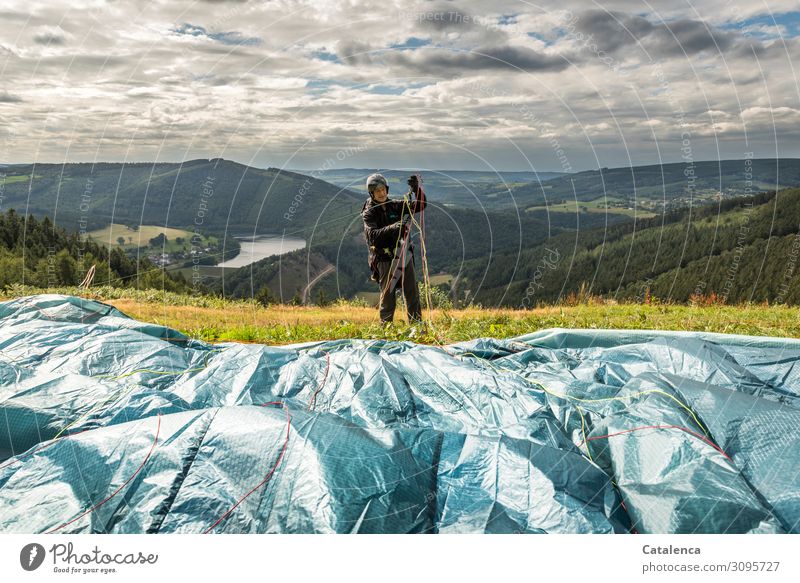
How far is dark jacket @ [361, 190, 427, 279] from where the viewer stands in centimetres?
1009

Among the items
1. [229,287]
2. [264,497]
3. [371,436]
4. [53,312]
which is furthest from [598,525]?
[229,287]

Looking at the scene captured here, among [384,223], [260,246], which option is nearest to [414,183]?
[384,223]

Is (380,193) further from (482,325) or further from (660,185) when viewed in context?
(660,185)

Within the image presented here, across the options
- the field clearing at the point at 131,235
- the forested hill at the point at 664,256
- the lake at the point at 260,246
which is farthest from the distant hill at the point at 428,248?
the field clearing at the point at 131,235

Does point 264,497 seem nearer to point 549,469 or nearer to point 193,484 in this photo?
point 193,484

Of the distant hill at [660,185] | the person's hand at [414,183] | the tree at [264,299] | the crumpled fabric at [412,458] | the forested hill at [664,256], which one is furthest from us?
the distant hill at [660,185]

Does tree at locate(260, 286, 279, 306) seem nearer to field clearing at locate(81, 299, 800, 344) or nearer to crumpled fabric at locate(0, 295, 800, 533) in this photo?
field clearing at locate(81, 299, 800, 344)

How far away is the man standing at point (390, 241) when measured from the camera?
1002cm

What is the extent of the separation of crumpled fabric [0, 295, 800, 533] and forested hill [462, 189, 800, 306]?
78.4 metres

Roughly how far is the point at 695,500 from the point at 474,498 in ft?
4.93

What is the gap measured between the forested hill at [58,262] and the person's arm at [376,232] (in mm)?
25897

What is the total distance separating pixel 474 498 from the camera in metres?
4.07

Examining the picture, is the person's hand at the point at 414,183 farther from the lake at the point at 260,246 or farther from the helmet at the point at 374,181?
the lake at the point at 260,246

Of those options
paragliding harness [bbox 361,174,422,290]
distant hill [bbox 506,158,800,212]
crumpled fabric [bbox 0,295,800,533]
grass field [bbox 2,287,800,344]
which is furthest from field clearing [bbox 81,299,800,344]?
distant hill [bbox 506,158,800,212]
